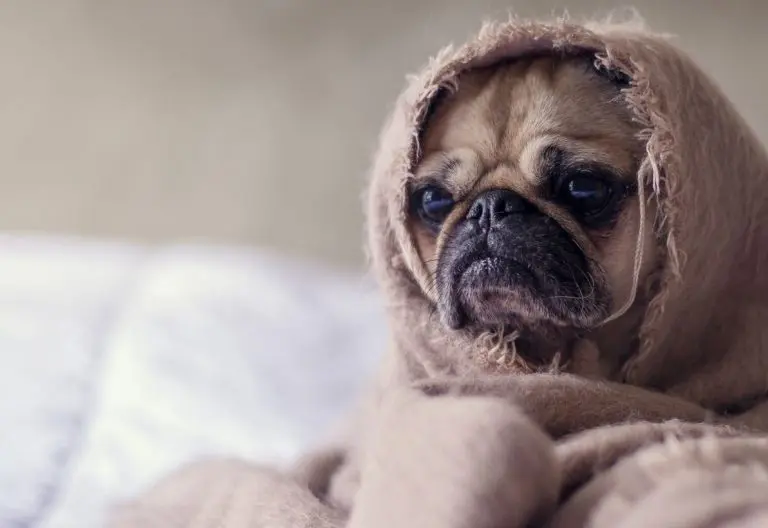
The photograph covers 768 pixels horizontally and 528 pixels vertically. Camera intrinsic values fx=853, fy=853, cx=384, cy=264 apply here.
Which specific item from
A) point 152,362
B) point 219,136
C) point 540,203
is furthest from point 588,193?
point 219,136

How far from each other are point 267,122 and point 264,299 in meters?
0.44

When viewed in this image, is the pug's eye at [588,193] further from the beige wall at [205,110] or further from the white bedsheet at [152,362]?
the beige wall at [205,110]

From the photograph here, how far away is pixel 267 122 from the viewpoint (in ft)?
5.46

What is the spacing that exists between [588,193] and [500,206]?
8cm

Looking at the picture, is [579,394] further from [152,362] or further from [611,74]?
[152,362]

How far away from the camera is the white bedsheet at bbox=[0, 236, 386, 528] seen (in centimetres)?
106

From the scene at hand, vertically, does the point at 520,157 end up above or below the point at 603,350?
above

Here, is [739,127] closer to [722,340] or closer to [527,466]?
[722,340]

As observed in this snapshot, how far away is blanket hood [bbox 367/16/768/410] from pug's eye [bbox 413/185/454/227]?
0.02 metres

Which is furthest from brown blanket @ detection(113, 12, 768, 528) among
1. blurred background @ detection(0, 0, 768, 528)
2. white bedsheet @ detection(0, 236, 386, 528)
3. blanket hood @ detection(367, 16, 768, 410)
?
blurred background @ detection(0, 0, 768, 528)

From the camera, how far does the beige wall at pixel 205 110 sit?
162 centimetres

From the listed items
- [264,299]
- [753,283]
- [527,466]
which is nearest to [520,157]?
[753,283]

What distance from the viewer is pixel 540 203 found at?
77 centimetres

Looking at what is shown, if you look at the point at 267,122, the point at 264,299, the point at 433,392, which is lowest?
the point at 264,299
